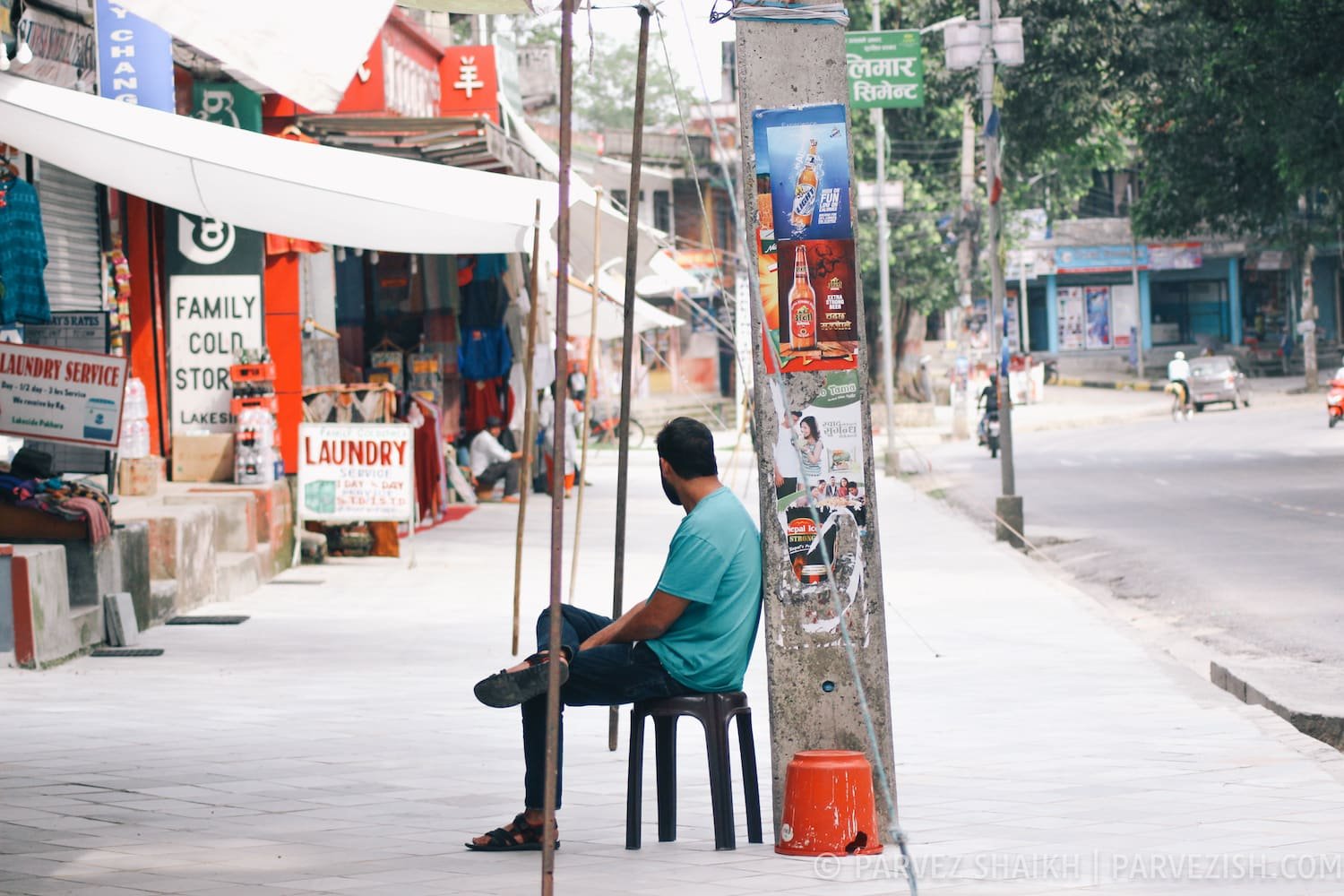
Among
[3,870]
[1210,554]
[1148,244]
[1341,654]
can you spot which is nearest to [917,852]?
[3,870]

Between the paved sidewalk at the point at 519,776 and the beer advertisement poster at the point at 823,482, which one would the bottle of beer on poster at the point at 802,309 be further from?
the paved sidewalk at the point at 519,776

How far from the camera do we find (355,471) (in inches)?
589

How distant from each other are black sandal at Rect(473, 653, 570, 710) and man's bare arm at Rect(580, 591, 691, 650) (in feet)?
0.68

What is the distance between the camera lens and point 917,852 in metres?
5.55

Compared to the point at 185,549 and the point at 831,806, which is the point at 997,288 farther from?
the point at 831,806

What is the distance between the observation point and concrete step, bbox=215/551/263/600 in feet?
42.6

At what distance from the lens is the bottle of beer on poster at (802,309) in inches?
223

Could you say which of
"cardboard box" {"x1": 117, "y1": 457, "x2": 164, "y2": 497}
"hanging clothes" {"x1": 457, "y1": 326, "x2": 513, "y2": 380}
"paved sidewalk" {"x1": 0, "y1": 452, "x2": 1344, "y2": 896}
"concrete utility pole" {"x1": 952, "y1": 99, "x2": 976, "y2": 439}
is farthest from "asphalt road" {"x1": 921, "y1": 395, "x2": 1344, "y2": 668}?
"cardboard box" {"x1": 117, "y1": 457, "x2": 164, "y2": 497}

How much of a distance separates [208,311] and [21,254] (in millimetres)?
4548

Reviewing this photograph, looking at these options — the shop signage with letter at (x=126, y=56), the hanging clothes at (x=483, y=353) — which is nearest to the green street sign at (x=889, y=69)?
the hanging clothes at (x=483, y=353)

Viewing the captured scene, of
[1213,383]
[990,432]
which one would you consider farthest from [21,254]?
[1213,383]

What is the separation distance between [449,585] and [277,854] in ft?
28.7

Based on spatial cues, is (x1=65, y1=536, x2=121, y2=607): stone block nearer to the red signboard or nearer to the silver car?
the red signboard

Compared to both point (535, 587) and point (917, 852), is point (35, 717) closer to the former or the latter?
point (917, 852)
